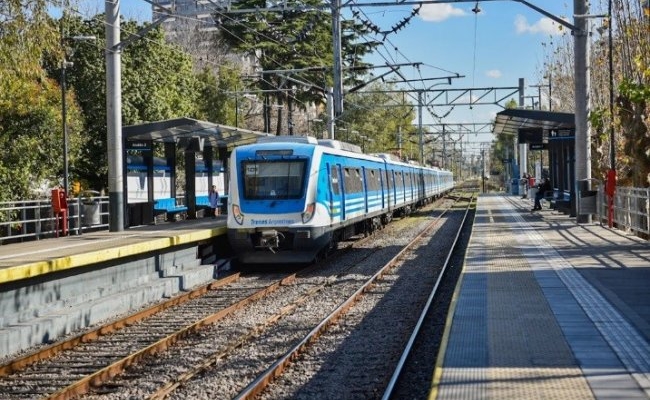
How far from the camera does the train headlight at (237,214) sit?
64.3ft

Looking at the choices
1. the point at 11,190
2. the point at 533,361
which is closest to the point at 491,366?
the point at 533,361

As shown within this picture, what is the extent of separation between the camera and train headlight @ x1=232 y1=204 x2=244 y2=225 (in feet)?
64.3

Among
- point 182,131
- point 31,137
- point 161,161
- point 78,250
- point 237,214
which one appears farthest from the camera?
point 31,137

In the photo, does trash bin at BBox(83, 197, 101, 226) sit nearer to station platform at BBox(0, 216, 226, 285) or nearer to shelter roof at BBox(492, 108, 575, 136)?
station platform at BBox(0, 216, 226, 285)

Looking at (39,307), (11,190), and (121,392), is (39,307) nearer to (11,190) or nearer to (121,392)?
(121,392)

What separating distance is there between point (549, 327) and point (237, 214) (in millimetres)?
10117

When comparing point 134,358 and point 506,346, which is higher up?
point 506,346

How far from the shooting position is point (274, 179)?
19.8 meters

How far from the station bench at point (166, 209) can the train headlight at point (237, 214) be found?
8953 millimetres

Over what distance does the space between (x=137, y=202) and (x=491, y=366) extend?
63.1ft

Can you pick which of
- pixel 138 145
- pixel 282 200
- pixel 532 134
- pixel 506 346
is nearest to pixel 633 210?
pixel 282 200

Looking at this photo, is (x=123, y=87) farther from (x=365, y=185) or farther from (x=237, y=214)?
(x=237, y=214)

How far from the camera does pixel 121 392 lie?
356 inches

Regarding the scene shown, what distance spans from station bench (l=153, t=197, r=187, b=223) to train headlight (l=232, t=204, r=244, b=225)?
29.4ft
